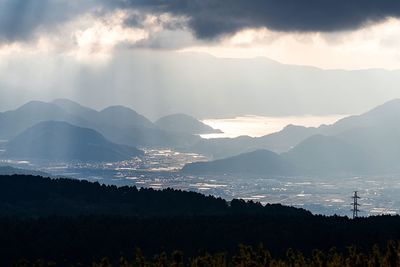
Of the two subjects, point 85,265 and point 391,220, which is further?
point 391,220

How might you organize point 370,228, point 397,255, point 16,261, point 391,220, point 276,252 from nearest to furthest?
point 397,255, point 16,261, point 276,252, point 370,228, point 391,220

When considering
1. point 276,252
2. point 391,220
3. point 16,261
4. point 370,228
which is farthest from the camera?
point 391,220

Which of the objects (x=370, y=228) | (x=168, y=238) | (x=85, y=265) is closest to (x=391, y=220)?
(x=370, y=228)

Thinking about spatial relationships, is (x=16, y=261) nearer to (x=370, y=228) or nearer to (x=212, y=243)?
(x=212, y=243)

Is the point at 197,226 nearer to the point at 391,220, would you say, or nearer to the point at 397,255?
the point at 391,220

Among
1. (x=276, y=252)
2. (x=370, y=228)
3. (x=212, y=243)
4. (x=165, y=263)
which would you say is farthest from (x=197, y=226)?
(x=165, y=263)

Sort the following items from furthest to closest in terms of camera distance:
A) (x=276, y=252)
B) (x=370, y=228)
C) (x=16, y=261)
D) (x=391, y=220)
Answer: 1. (x=391, y=220)
2. (x=370, y=228)
3. (x=276, y=252)
4. (x=16, y=261)

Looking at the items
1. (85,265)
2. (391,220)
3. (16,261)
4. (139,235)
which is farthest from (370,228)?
(16,261)

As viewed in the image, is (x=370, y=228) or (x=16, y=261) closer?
(x=16, y=261)
